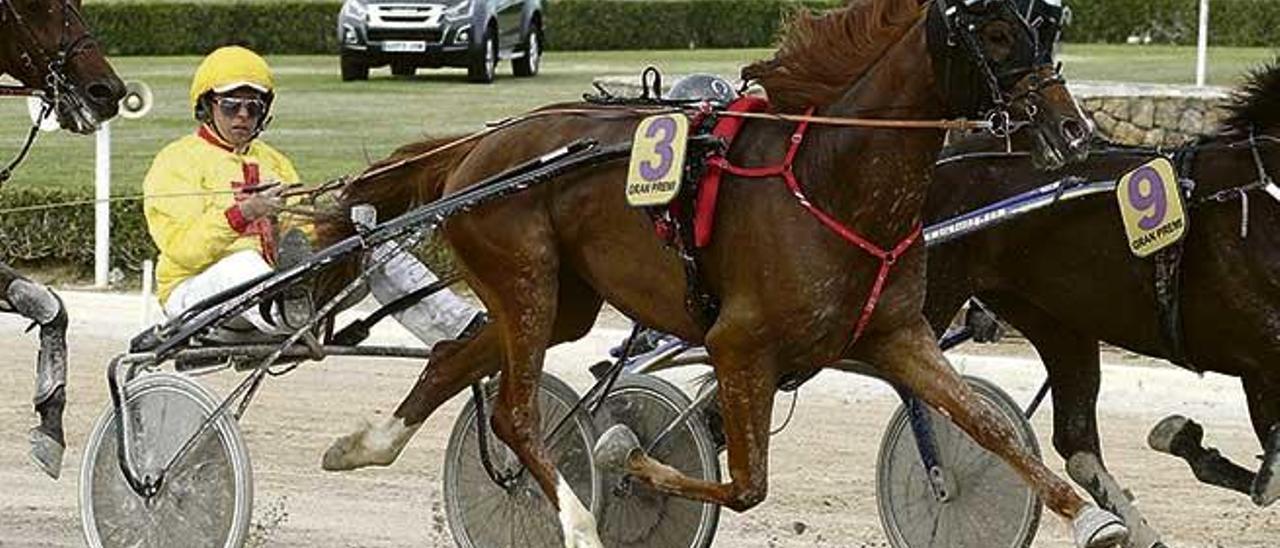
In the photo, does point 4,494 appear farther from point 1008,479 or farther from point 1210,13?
point 1210,13

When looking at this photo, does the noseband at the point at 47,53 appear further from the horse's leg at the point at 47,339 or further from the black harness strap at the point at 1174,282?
the black harness strap at the point at 1174,282

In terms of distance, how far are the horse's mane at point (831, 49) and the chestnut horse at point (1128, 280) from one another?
831mm

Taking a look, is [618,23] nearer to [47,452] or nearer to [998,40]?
[47,452]

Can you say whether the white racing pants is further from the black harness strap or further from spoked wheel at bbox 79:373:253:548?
the black harness strap

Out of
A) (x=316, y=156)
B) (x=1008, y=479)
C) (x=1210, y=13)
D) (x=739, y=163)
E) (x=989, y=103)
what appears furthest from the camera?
(x=1210, y=13)

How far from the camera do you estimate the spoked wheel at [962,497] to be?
6.03 m

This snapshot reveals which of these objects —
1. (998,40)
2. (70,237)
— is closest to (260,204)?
(998,40)

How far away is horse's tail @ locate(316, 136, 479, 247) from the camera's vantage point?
20.1 feet

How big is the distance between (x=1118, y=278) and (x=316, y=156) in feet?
31.6

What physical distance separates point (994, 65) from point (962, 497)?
1.51 m

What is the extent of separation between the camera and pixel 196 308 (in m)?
5.94

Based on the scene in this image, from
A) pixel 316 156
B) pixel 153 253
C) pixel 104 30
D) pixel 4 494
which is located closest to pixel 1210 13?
pixel 104 30

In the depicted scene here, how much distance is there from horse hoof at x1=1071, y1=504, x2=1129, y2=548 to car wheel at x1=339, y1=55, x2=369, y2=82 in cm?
1650

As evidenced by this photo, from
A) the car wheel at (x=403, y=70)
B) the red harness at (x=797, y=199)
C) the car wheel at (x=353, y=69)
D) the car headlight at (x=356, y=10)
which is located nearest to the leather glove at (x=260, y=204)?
the red harness at (x=797, y=199)
